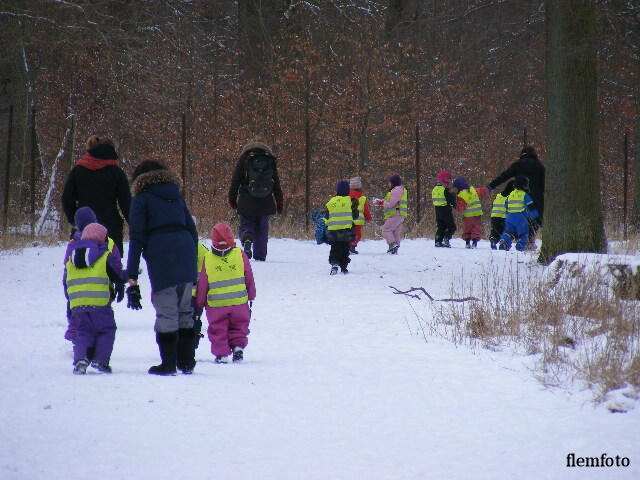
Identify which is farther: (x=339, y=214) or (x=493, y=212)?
(x=493, y=212)

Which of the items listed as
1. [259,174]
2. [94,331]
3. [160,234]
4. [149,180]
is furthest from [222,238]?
[259,174]

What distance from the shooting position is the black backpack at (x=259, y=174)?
1369cm

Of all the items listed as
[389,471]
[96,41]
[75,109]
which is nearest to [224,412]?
[389,471]

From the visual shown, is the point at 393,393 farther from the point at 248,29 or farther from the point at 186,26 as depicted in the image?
the point at 186,26

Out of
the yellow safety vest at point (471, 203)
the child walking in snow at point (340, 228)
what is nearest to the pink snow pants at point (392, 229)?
the yellow safety vest at point (471, 203)

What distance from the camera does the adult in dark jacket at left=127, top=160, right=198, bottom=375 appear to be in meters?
6.69

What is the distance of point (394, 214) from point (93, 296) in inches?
381

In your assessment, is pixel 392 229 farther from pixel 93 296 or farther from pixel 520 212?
pixel 93 296

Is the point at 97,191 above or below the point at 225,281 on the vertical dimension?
above

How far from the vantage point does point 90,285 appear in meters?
6.79

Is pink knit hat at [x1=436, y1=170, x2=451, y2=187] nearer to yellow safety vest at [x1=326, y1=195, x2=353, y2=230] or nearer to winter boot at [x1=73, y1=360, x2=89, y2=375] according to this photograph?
yellow safety vest at [x1=326, y1=195, x2=353, y2=230]

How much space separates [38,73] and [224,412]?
850 inches

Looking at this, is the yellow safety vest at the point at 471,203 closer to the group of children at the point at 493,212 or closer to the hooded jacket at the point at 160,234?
the group of children at the point at 493,212

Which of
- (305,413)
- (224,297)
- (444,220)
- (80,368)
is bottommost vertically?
(305,413)
